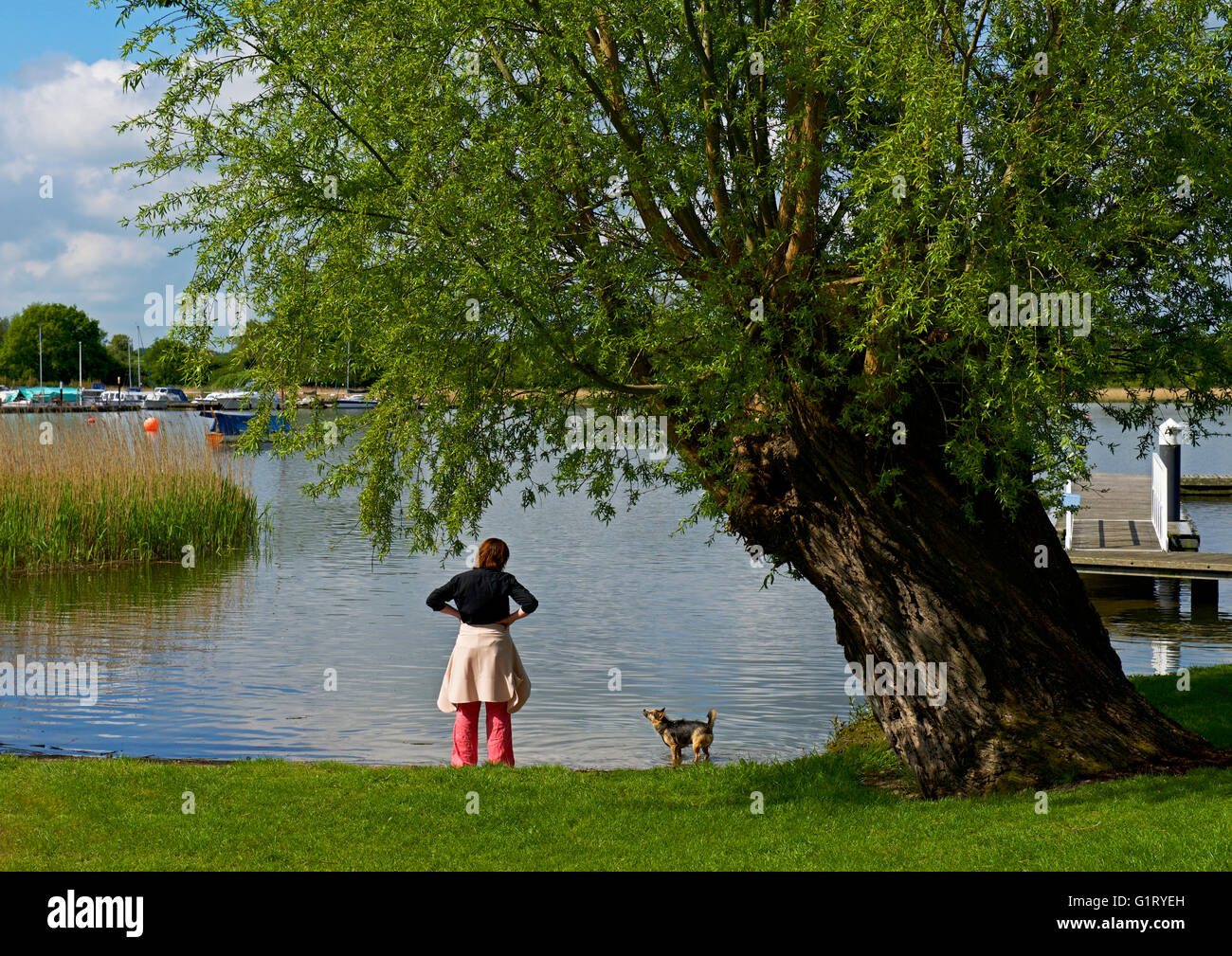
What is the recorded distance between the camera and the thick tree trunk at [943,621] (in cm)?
978

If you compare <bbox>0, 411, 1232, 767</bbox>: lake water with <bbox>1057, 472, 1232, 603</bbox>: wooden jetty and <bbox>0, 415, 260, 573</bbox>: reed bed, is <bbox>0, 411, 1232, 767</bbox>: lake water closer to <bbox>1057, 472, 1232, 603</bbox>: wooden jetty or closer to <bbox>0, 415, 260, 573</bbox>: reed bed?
<bbox>0, 415, 260, 573</bbox>: reed bed

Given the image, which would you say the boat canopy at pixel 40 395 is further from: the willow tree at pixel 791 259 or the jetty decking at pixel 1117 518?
the willow tree at pixel 791 259

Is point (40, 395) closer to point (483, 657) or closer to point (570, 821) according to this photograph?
point (483, 657)

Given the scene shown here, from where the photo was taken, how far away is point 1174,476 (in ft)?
89.4

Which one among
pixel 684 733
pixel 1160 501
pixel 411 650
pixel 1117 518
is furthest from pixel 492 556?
pixel 1117 518

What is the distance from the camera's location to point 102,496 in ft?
83.6

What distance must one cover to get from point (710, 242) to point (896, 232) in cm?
197

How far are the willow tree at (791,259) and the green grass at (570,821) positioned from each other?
3.67 feet

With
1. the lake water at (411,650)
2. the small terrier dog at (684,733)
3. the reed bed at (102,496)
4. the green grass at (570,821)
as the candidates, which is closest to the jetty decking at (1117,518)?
the lake water at (411,650)

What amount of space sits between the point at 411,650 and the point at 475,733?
924cm

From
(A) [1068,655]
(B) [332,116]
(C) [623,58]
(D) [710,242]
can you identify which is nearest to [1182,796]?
(A) [1068,655]

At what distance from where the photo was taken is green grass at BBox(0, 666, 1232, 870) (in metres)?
7.86

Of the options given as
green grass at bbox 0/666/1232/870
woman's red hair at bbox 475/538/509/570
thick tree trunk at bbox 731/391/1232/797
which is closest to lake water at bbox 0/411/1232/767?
green grass at bbox 0/666/1232/870

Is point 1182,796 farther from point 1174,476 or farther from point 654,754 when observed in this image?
point 1174,476
